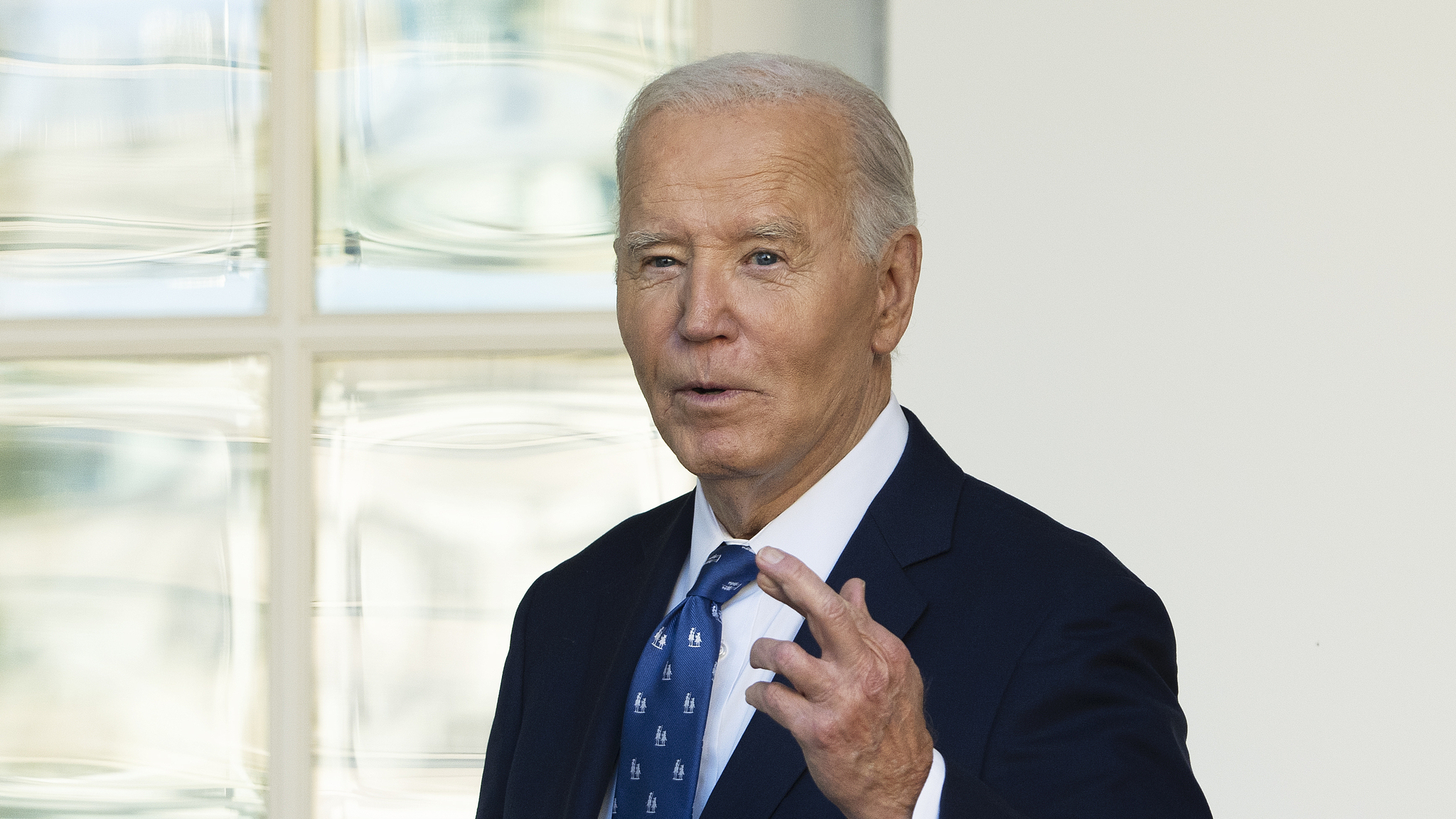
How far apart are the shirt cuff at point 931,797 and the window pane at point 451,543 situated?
5.24ft

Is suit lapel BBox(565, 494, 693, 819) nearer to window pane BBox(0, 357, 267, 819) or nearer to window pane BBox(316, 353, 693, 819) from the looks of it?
window pane BBox(316, 353, 693, 819)

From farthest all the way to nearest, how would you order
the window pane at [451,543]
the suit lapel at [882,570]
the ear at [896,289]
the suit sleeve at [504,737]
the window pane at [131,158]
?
the window pane at [131,158], the window pane at [451,543], the suit sleeve at [504,737], the ear at [896,289], the suit lapel at [882,570]

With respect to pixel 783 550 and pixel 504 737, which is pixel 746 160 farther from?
pixel 504 737

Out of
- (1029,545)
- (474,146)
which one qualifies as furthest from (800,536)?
(474,146)

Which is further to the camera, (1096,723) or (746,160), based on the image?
(746,160)

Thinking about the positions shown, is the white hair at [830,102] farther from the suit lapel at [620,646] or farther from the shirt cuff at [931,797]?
the shirt cuff at [931,797]

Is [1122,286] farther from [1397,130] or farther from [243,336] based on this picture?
[243,336]

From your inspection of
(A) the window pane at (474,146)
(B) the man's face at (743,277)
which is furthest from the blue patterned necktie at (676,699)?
(A) the window pane at (474,146)

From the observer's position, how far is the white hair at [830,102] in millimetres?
1414

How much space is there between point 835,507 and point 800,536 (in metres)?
0.05

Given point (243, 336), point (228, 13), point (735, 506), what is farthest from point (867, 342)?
point (228, 13)

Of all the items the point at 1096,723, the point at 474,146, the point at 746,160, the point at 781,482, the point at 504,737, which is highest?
the point at 474,146

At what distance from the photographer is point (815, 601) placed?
991mm

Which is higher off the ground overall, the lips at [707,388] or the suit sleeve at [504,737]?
the lips at [707,388]
